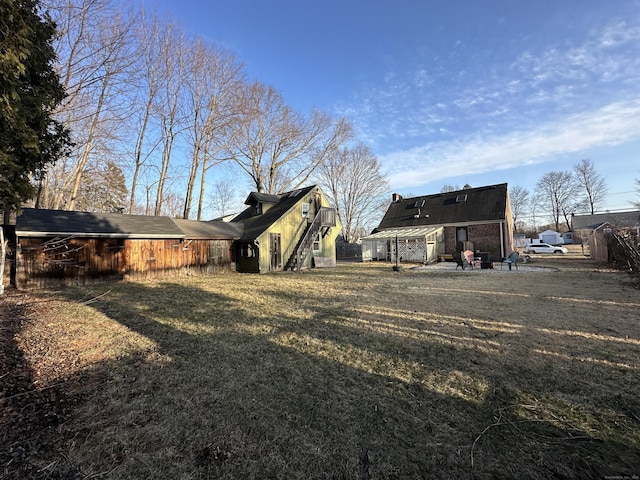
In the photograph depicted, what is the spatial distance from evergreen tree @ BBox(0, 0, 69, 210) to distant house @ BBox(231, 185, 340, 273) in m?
11.7

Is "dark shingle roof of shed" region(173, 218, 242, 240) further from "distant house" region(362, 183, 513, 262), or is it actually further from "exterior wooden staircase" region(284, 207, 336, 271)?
"distant house" region(362, 183, 513, 262)

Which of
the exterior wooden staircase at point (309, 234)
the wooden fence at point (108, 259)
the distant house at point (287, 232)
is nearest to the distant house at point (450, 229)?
the exterior wooden staircase at point (309, 234)

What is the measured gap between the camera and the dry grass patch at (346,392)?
2504 millimetres

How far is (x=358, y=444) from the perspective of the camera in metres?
2.70

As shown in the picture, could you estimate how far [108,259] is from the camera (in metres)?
13.7

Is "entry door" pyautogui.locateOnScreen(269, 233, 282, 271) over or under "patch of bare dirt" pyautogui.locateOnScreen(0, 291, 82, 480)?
over

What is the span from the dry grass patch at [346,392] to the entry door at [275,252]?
1118 centimetres

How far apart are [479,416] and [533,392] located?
0.97 m

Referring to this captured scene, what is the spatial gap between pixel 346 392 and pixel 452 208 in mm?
27168

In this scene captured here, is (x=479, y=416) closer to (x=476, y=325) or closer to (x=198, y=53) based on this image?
(x=476, y=325)

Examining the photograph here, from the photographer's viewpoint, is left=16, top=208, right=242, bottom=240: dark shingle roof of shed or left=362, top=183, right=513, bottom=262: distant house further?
left=362, top=183, right=513, bottom=262: distant house

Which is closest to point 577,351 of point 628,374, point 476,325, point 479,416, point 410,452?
point 628,374

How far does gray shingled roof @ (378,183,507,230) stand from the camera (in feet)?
82.0

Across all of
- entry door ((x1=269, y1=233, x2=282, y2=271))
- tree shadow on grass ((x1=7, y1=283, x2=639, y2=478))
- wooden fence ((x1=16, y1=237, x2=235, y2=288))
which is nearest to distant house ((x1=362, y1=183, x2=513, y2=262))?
entry door ((x1=269, y1=233, x2=282, y2=271))
